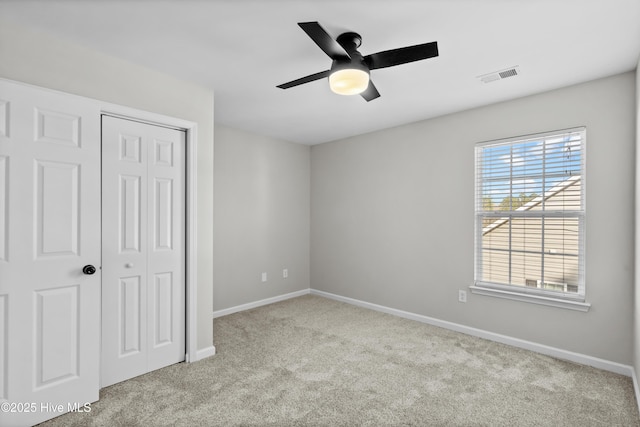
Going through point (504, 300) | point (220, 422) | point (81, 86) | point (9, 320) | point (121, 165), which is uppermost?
point (81, 86)

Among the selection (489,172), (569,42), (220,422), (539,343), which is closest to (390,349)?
(539,343)

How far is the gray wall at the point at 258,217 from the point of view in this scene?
434 cm

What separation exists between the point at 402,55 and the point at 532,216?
2.23 m

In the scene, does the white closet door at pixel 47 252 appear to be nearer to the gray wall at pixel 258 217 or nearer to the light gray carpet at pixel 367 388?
the light gray carpet at pixel 367 388

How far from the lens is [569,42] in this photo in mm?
2248

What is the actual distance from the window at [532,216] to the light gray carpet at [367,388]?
26.0 inches

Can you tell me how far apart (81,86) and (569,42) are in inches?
132

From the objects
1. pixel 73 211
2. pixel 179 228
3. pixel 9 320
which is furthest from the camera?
pixel 179 228

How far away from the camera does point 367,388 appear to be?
2.49 m

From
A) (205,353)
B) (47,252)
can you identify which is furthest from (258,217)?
(47,252)

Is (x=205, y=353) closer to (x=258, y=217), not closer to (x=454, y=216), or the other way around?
(x=258, y=217)

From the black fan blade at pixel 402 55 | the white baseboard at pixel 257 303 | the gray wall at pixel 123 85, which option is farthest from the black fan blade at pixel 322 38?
the white baseboard at pixel 257 303

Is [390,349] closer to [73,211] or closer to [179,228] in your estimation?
A: [179,228]

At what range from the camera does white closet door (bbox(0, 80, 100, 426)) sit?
1992 mm
